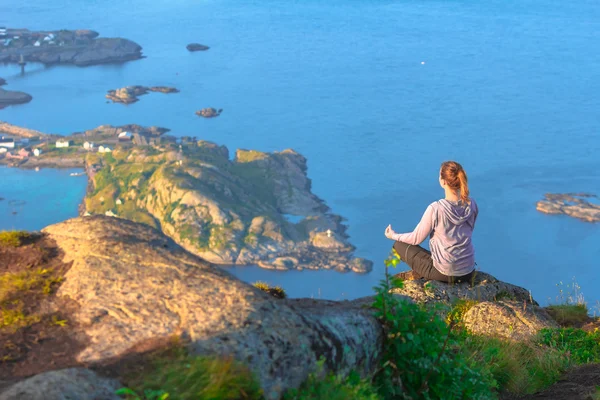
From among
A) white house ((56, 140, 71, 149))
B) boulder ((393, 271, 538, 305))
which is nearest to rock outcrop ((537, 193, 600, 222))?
white house ((56, 140, 71, 149))

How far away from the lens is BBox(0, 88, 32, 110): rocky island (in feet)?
546

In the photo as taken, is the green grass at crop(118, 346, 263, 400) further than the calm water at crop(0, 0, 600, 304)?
No

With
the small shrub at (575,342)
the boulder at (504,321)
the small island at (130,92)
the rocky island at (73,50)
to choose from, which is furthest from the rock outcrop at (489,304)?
the rocky island at (73,50)

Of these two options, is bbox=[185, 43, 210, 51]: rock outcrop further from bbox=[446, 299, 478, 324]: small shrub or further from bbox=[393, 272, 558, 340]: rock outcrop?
bbox=[446, 299, 478, 324]: small shrub

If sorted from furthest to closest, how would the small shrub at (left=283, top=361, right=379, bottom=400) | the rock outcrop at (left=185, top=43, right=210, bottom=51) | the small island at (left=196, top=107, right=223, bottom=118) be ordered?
the rock outcrop at (left=185, top=43, right=210, bottom=51), the small island at (left=196, top=107, right=223, bottom=118), the small shrub at (left=283, top=361, right=379, bottom=400)

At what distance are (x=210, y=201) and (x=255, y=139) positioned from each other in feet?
86.4

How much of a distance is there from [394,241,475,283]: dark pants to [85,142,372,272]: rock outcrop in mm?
104373

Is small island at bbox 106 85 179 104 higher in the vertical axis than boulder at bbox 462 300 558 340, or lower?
lower

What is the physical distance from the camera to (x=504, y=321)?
8398 millimetres

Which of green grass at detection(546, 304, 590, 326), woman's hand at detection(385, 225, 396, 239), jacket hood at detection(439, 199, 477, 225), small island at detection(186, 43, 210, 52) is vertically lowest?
small island at detection(186, 43, 210, 52)

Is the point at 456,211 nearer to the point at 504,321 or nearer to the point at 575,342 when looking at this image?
the point at 504,321

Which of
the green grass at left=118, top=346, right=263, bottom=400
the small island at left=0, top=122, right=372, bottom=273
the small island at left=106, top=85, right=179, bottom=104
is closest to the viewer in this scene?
the green grass at left=118, top=346, right=263, bottom=400

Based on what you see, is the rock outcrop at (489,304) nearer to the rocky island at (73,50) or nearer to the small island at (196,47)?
the small island at (196,47)

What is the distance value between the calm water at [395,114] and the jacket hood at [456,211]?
9136 centimetres
